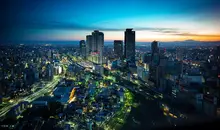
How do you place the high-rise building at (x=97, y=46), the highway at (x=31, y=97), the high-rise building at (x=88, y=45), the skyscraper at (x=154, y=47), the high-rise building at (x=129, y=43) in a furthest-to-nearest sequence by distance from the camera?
the high-rise building at (x=88, y=45)
the high-rise building at (x=129, y=43)
the high-rise building at (x=97, y=46)
the skyscraper at (x=154, y=47)
the highway at (x=31, y=97)

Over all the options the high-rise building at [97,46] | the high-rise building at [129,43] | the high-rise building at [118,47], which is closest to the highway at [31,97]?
the high-rise building at [97,46]

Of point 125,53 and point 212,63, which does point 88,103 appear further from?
point 125,53

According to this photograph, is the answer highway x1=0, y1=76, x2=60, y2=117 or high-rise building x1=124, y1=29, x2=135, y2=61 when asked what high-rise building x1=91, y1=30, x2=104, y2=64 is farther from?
highway x1=0, y1=76, x2=60, y2=117

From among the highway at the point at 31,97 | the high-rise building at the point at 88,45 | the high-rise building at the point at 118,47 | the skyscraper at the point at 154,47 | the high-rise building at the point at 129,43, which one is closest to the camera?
the highway at the point at 31,97

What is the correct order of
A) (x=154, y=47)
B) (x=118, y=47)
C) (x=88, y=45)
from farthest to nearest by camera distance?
(x=88, y=45) → (x=118, y=47) → (x=154, y=47)

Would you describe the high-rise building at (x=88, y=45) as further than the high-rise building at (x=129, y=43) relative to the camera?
Yes

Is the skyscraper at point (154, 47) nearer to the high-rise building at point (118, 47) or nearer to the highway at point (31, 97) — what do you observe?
the high-rise building at point (118, 47)

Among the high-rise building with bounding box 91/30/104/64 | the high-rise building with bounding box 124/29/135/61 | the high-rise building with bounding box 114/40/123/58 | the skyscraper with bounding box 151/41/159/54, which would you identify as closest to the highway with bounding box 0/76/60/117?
the skyscraper with bounding box 151/41/159/54

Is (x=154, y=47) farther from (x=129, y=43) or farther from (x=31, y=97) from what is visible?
(x=31, y=97)

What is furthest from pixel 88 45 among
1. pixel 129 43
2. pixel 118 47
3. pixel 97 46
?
pixel 129 43

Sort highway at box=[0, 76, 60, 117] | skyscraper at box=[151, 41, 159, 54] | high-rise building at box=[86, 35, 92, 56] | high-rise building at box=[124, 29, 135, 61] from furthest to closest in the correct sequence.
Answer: high-rise building at box=[86, 35, 92, 56], high-rise building at box=[124, 29, 135, 61], skyscraper at box=[151, 41, 159, 54], highway at box=[0, 76, 60, 117]

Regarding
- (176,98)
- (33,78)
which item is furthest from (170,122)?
(33,78)
